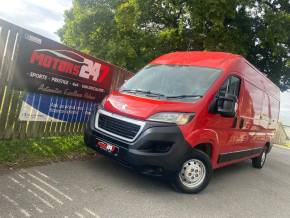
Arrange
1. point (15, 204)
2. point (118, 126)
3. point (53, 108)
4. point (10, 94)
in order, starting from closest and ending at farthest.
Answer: point (15, 204) → point (118, 126) → point (10, 94) → point (53, 108)

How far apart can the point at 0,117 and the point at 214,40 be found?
16.7 metres

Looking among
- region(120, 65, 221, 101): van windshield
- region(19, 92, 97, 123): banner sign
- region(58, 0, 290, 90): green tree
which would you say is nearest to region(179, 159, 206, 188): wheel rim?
region(120, 65, 221, 101): van windshield

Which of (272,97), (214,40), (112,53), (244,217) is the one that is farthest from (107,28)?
(244,217)

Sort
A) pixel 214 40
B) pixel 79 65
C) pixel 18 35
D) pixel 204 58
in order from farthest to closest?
pixel 214 40
pixel 79 65
pixel 204 58
pixel 18 35

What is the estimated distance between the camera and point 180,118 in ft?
19.3

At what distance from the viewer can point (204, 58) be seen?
744 centimetres

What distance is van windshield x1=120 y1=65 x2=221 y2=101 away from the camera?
253 inches

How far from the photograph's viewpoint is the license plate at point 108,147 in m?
6.06

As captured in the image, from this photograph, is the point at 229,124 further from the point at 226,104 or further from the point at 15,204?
the point at 15,204

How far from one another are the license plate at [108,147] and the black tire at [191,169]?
41.7 inches

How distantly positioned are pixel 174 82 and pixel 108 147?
172cm

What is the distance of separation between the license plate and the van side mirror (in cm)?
191

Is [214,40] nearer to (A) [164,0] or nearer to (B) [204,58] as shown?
(A) [164,0]

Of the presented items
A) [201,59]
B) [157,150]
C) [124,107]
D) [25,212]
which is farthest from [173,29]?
[25,212]
